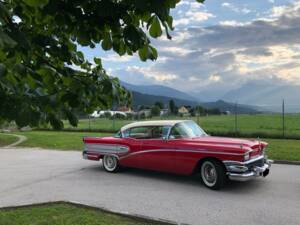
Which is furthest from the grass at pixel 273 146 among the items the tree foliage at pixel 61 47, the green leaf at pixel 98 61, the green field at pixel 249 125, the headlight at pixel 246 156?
the tree foliage at pixel 61 47

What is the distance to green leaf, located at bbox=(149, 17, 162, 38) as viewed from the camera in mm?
2320

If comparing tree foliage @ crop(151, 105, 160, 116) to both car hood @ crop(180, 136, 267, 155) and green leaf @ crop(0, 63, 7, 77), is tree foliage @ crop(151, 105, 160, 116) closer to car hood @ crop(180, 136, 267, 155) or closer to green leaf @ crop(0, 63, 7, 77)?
car hood @ crop(180, 136, 267, 155)

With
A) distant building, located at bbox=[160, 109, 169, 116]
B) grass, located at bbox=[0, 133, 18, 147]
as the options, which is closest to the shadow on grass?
grass, located at bbox=[0, 133, 18, 147]

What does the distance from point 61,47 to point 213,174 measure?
5902mm

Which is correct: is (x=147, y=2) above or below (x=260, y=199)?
above

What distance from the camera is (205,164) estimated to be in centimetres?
875

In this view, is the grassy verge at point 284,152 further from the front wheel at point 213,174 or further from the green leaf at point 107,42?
the green leaf at point 107,42

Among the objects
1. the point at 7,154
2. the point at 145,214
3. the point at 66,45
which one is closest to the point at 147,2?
the point at 66,45

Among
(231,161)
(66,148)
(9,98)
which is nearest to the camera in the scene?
(9,98)

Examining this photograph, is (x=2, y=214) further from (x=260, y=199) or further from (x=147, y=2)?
(x=147, y=2)

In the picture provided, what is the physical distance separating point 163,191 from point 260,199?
1979mm

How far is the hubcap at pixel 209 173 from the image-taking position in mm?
8539

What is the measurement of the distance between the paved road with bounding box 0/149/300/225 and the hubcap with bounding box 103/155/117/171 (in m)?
0.24

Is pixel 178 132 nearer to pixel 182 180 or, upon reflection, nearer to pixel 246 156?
pixel 182 180
